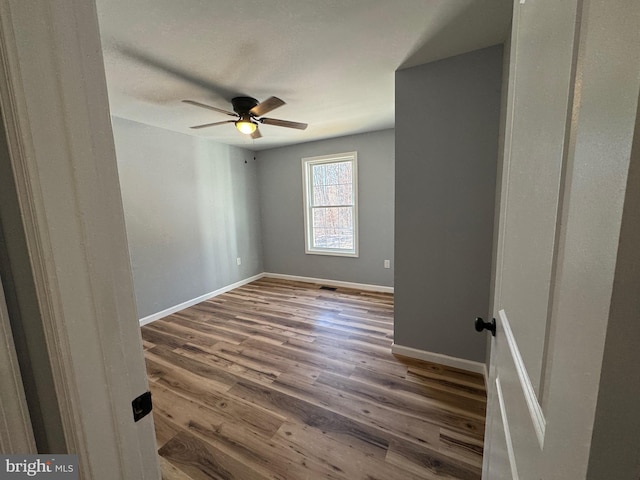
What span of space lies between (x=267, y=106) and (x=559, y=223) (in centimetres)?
221

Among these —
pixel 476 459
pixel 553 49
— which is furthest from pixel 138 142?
pixel 476 459

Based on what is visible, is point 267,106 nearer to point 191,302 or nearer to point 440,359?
point 440,359

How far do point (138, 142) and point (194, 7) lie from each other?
221 cm

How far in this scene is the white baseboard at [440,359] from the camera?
197 cm

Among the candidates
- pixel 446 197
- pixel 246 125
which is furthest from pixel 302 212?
pixel 446 197

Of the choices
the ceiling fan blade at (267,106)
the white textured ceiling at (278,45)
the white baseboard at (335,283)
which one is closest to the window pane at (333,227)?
the white baseboard at (335,283)

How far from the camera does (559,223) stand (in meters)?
0.41

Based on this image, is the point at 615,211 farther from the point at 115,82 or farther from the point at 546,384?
the point at 115,82

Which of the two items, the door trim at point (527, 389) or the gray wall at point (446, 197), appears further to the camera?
the gray wall at point (446, 197)

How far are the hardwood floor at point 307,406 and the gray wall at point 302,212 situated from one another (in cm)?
131

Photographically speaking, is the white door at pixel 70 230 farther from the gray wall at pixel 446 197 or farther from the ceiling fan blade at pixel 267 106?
the gray wall at pixel 446 197

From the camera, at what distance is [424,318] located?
6.95 feet
